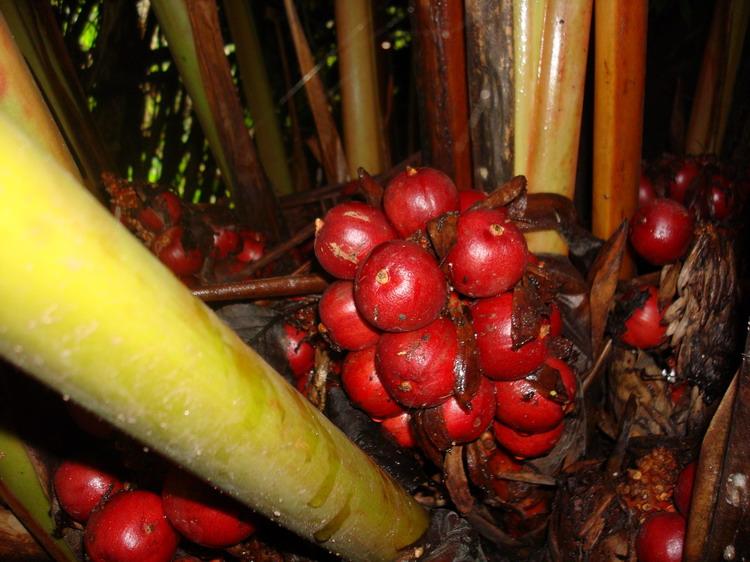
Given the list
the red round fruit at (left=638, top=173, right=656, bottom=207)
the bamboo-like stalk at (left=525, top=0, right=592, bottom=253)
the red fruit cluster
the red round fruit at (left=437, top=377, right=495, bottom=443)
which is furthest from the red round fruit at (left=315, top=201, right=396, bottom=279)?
the red round fruit at (left=638, top=173, right=656, bottom=207)

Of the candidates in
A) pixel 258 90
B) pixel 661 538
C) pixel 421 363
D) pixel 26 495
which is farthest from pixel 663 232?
pixel 258 90

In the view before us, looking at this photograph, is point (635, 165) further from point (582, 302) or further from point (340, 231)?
A: point (340, 231)

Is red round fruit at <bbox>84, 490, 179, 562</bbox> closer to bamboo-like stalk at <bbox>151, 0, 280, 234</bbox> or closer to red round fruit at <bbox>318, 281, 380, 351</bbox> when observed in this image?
red round fruit at <bbox>318, 281, 380, 351</bbox>

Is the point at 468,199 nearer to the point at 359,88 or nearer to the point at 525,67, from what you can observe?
the point at 525,67

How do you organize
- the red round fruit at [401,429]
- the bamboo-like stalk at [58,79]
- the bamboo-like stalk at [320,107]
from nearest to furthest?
the red round fruit at [401,429] < the bamboo-like stalk at [58,79] < the bamboo-like stalk at [320,107]

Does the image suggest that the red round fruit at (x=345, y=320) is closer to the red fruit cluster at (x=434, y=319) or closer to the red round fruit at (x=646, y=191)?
the red fruit cluster at (x=434, y=319)

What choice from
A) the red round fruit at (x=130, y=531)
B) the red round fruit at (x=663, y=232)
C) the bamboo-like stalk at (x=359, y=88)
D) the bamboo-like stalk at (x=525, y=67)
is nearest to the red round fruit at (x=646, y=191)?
the red round fruit at (x=663, y=232)

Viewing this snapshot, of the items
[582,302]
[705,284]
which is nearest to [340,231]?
[582,302]

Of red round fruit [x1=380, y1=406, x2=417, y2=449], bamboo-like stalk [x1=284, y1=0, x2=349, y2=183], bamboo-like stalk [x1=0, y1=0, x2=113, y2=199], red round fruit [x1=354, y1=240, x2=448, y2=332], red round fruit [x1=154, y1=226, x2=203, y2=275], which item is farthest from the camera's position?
bamboo-like stalk [x1=284, y1=0, x2=349, y2=183]
